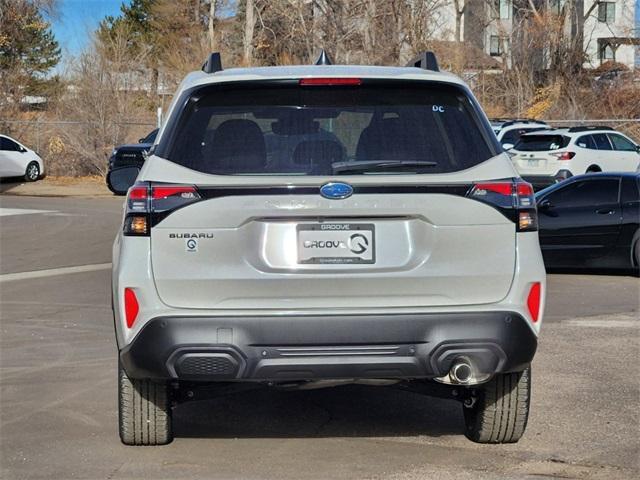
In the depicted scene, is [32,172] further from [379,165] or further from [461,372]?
[461,372]

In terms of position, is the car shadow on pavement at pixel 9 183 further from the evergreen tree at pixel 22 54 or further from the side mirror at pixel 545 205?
the side mirror at pixel 545 205

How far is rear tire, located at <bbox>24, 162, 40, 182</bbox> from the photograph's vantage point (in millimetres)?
35250

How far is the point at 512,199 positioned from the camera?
5.31 meters

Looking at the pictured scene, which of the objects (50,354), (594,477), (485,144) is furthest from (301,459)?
(50,354)

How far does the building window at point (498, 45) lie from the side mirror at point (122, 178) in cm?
4846

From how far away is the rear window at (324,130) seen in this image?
5.34 meters

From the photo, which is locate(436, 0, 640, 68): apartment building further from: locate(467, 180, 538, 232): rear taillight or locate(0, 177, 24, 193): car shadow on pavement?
locate(467, 180, 538, 232): rear taillight

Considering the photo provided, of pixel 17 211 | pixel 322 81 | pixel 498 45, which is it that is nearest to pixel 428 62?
pixel 322 81

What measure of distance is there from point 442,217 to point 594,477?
150cm

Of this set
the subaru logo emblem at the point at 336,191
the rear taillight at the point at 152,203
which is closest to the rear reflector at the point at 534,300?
the subaru logo emblem at the point at 336,191

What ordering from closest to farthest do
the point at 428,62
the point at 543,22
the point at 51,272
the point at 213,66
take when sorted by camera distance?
the point at 213,66
the point at 428,62
the point at 51,272
the point at 543,22

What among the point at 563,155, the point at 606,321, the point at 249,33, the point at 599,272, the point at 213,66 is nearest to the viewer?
the point at 213,66

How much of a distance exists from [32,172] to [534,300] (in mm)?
31761

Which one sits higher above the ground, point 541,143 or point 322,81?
point 322,81
